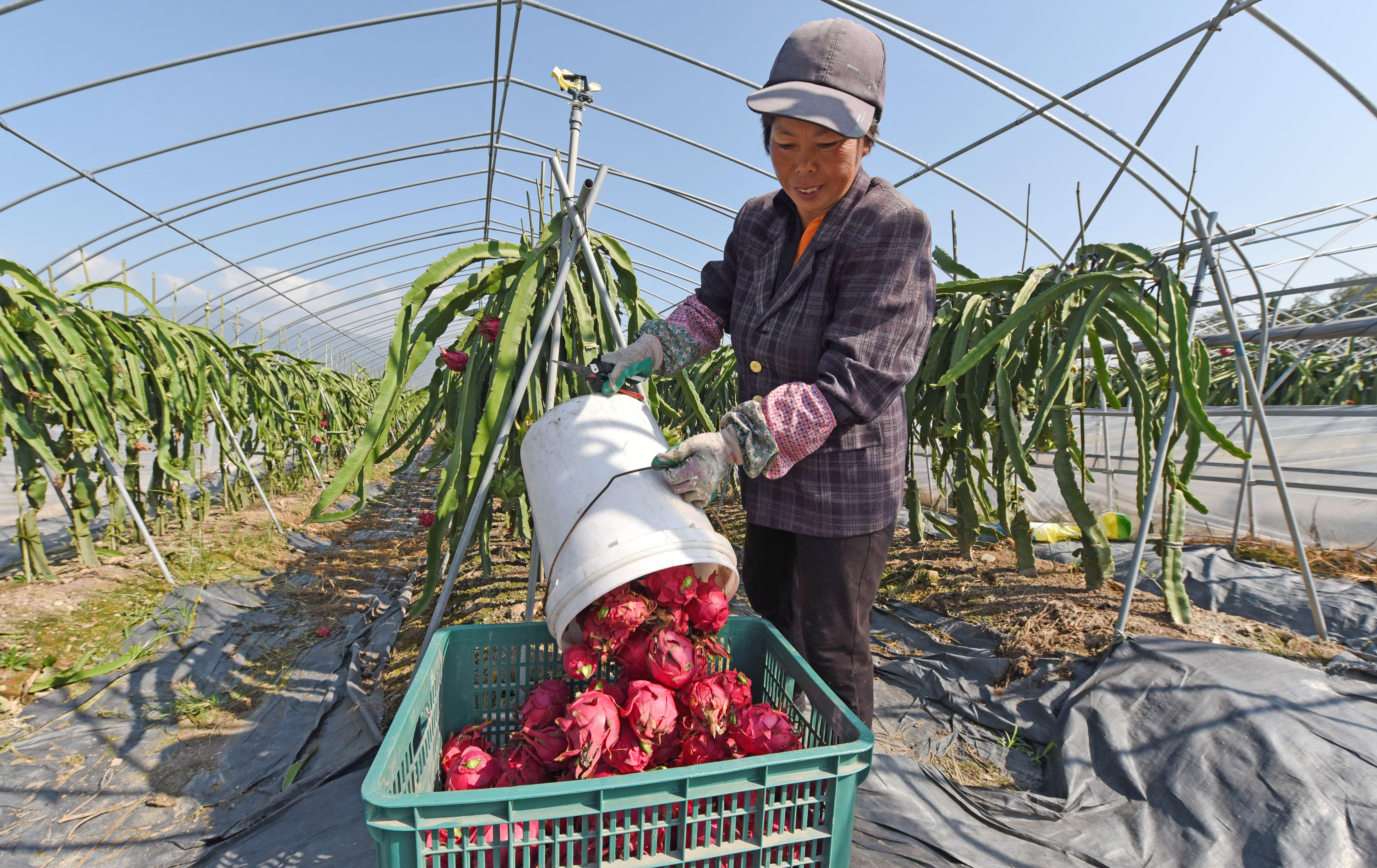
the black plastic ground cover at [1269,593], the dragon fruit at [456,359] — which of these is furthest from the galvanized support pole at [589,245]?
the black plastic ground cover at [1269,593]

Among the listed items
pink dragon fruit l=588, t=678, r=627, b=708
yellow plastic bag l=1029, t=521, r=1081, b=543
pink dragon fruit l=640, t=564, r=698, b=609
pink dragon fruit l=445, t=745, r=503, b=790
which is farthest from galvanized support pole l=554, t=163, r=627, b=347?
yellow plastic bag l=1029, t=521, r=1081, b=543

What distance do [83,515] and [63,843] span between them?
1.94 m

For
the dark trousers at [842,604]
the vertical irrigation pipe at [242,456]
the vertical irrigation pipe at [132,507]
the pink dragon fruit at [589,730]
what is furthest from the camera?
the vertical irrigation pipe at [242,456]

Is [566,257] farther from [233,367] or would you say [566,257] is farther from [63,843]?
[233,367]

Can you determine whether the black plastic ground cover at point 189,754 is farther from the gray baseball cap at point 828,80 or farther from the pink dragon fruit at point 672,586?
the gray baseball cap at point 828,80

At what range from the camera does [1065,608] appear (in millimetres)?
2266

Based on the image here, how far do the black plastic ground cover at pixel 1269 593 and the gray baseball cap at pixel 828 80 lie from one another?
1.93m

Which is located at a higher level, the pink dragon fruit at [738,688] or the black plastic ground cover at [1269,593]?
the pink dragon fruit at [738,688]

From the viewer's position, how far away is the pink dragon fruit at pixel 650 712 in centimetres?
81

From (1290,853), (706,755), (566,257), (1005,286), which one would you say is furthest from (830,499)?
(1005,286)

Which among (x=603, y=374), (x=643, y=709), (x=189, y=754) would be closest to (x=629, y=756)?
(x=643, y=709)

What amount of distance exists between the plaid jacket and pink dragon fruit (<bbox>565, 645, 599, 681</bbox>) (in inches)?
17.6

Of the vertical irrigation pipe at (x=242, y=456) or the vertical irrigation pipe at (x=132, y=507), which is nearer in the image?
the vertical irrigation pipe at (x=132, y=507)

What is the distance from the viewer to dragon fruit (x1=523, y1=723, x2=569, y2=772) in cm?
85
